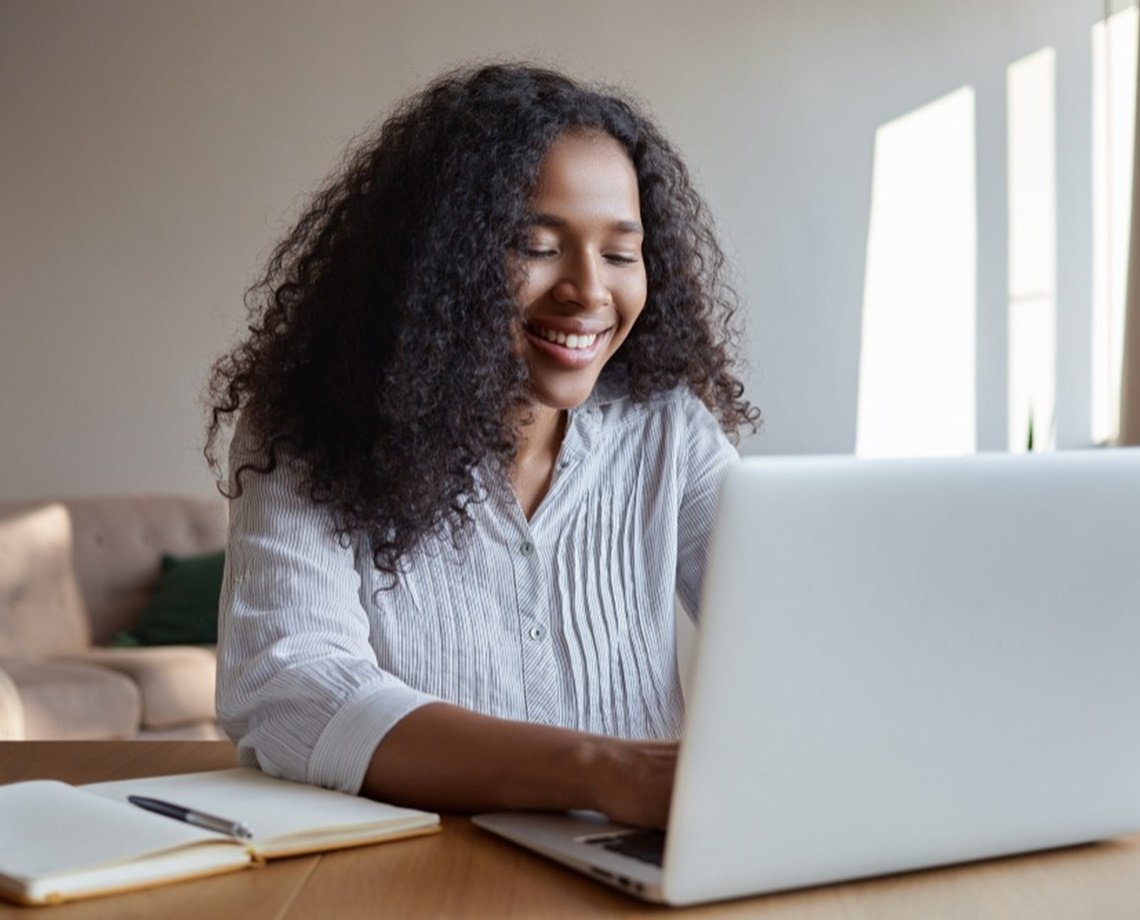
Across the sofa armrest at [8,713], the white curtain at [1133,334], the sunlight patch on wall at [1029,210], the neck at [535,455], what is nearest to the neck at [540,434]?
the neck at [535,455]

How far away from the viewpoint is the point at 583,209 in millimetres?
1594

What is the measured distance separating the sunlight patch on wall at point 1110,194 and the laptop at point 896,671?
4.42 metres

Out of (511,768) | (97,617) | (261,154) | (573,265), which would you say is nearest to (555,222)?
(573,265)

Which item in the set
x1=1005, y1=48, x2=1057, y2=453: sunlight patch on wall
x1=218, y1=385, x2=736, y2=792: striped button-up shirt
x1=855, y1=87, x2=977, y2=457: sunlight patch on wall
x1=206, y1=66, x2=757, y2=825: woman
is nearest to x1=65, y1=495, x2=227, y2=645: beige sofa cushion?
x1=855, y1=87, x2=977, y2=457: sunlight patch on wall

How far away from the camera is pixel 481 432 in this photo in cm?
156

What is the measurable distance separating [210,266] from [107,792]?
4076 millimetres

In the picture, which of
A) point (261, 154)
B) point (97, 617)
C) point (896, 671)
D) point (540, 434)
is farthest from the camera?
point (261, 154)

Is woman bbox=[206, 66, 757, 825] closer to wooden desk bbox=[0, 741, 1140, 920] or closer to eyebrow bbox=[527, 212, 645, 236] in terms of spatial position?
eyebrow bbox=[527, 212, 645, 236]

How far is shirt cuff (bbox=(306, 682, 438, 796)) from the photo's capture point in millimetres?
1203

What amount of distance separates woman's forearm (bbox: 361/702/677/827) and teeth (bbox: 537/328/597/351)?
1.59 feet

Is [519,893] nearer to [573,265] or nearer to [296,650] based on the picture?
[296,650]

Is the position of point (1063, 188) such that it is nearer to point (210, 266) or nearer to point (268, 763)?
point (210, 266)

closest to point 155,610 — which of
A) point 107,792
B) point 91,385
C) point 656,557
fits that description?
point 91,385

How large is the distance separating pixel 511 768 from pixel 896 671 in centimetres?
34
